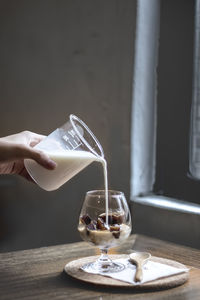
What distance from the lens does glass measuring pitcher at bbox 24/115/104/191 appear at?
117 centimetres

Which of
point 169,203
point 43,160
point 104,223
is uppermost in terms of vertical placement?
point 43,160

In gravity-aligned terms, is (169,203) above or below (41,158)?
below

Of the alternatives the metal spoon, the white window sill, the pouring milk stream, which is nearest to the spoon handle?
the metal spoon

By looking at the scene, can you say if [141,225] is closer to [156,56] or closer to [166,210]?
[166,210]

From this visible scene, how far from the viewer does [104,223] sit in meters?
1.15

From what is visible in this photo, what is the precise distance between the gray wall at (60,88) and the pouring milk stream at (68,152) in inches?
28.6

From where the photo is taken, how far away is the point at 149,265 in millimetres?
1210

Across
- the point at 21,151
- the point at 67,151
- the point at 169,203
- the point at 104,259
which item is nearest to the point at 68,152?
the point at 67,151

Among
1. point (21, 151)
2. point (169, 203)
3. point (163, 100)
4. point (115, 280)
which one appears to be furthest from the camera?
point (163, 100)

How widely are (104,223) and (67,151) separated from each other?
18 cm

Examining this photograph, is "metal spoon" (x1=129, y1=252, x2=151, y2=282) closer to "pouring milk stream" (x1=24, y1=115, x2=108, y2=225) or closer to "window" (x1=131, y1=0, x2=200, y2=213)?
"pouring milk stream" (x1=24, y1=115, x2=108, y2=225)

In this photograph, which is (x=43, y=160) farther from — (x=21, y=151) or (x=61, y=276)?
(x=61, y=276)

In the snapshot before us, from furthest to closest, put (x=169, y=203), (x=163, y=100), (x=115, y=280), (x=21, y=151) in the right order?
(x=163, y=100)
(x=169, y=203)
(x=21, y=151)
(x=115, y=280)

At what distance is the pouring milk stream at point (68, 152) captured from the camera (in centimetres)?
117
